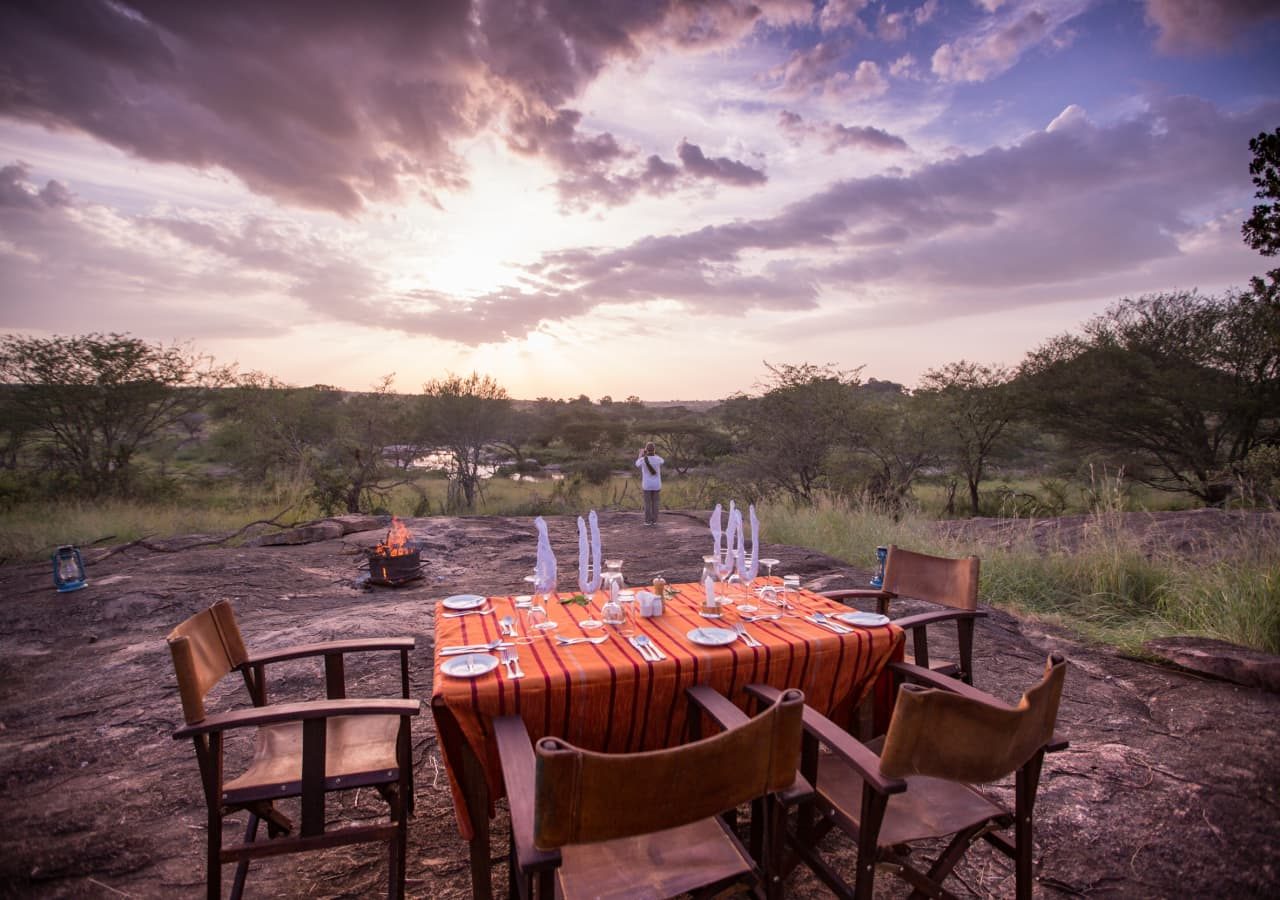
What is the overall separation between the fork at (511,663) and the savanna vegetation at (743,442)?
5.84 m

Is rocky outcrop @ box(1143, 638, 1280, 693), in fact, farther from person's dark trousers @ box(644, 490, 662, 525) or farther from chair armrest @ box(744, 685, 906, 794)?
person's dark trousers @ box(644, 490, 662, 525)

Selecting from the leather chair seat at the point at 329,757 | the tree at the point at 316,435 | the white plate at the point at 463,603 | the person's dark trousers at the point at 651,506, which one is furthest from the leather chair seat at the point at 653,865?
the tree at the point at 316,435

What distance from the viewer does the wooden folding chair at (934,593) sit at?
2.75 metres

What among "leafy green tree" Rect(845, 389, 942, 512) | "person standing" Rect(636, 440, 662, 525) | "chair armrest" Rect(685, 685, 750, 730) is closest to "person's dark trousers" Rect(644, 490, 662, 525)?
"person standing" Rect(636, 440, 662, 525)

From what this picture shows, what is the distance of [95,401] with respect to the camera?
41.3ft

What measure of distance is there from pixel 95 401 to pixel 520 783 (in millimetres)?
15614

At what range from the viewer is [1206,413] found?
46.2ft

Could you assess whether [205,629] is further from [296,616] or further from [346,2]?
[346,2]

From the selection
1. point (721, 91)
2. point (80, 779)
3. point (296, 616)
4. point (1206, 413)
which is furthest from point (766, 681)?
point (1206, 413)

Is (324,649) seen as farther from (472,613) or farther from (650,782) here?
(650,782)

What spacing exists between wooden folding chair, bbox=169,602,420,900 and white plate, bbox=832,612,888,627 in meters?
1.63

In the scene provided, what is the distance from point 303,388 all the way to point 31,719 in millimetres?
13564

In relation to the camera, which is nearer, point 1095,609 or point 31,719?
point 31,719

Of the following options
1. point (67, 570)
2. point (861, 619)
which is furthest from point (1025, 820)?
point (67, 570)
